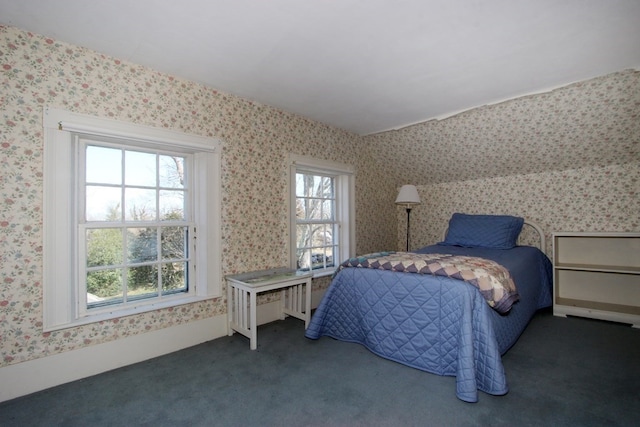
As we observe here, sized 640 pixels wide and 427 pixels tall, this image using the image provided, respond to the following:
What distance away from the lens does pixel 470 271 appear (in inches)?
82.0

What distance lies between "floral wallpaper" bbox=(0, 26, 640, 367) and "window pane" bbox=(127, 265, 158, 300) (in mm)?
206

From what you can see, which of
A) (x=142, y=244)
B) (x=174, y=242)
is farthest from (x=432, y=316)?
(x=142, y=244)

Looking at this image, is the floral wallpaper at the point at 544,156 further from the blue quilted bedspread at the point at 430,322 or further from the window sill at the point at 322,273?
the window sill at the point at 322,273

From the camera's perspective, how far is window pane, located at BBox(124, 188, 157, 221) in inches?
95.7

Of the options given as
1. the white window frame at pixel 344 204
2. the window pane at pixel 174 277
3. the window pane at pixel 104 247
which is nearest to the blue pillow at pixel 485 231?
the white window frame at pixel 344 204

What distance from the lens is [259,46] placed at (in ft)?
6.74

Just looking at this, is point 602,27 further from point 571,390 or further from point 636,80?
point 571,390

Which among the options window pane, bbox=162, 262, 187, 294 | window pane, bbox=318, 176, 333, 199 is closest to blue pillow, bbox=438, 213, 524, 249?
window pane, bbox=318, 176, 333, 199

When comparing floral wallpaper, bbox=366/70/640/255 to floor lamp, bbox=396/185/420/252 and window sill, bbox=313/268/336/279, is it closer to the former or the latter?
floor lamp, bbox=396/185/420/252

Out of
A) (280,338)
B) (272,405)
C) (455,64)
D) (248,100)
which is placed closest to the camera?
(272,405)

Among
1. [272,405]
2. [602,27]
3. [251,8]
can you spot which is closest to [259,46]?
[251,8]

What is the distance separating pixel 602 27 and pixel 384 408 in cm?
250

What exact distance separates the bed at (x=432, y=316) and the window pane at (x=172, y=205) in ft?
4.74

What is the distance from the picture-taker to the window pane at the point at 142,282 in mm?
2451
